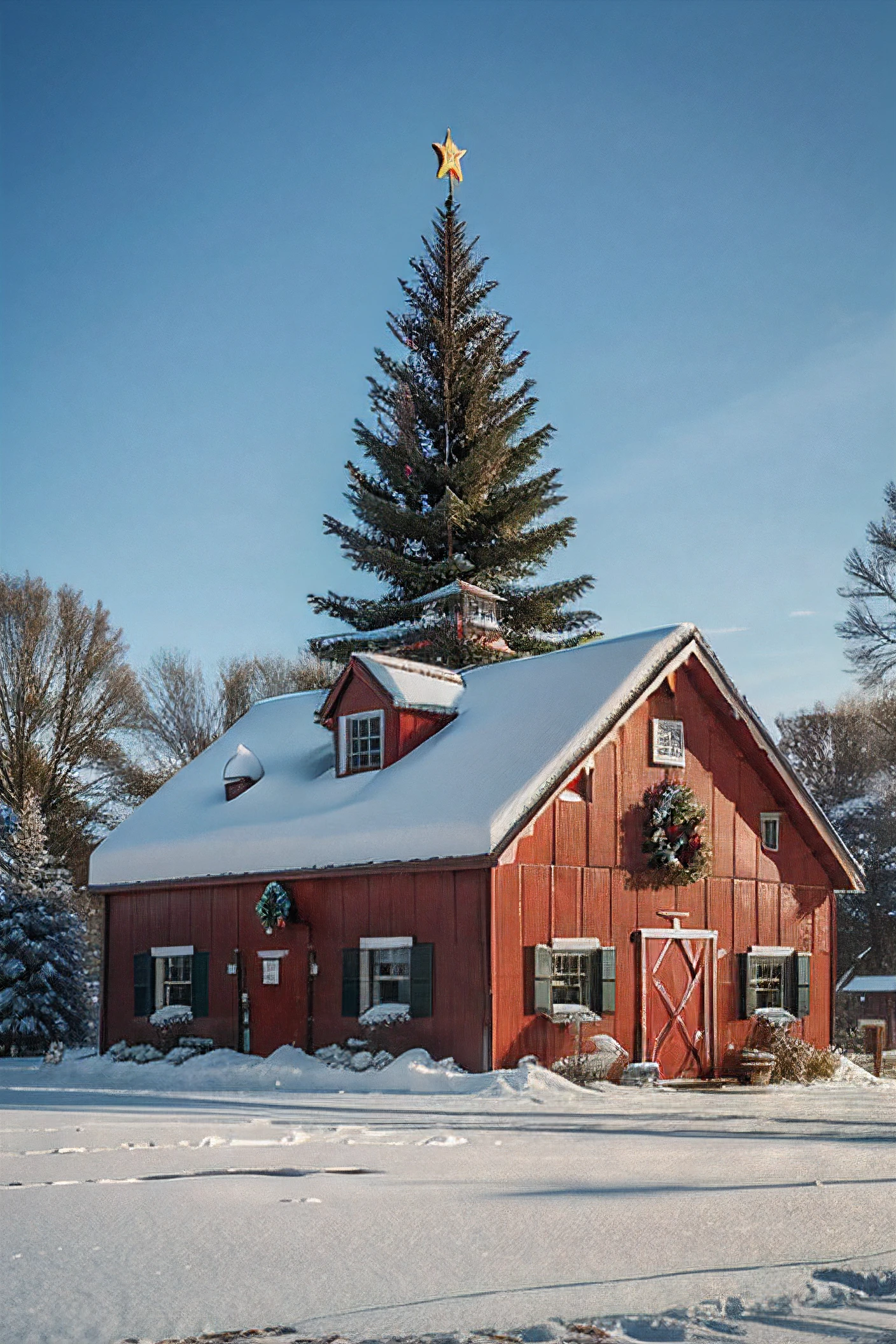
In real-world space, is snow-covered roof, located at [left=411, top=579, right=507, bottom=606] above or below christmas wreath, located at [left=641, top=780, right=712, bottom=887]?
above

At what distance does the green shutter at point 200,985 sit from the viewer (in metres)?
24.9

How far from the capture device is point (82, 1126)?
48.7 feet

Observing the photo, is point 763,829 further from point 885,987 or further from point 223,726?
point 223,726

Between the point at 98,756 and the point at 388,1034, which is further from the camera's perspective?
the point at 98,756

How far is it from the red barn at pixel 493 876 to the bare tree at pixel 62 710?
586 inches

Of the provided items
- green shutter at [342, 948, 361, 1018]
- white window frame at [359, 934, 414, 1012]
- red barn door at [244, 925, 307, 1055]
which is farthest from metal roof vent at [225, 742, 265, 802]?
white window frame at [359, 934, 414, 1012]

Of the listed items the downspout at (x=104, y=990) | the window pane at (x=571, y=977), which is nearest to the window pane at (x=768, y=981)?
the window pane at (x=571, y=977)

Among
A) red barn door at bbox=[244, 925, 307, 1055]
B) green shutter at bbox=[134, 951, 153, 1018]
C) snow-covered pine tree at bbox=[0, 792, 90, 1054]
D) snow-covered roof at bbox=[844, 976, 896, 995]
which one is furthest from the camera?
snow-covered roof at bbox=[844, 976, 896, 995]

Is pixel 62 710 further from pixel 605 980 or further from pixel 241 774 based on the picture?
pixel 605 980

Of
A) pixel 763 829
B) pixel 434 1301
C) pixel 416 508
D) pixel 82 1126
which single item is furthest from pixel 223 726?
pixel 434 1301

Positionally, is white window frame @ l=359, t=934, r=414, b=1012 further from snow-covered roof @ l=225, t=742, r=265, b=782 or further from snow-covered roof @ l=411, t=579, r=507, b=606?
snow-covered roof @ l=411, t=579, r=507, b=606

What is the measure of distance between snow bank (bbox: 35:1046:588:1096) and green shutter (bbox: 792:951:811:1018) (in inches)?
268

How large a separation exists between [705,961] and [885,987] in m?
12.1

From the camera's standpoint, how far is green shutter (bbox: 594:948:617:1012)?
72.6 feet
